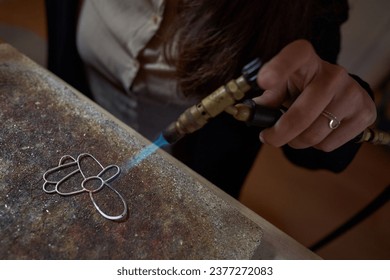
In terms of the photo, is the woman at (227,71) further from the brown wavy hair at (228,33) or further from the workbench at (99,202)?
the workbench at (99,202)

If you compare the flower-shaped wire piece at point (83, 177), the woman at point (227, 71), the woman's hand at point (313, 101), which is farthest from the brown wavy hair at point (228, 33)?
the flower-shaped wire piece at point (83, 177)

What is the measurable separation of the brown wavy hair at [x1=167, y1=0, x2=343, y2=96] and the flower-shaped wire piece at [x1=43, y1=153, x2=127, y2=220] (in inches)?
10.5

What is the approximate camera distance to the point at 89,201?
49 cm

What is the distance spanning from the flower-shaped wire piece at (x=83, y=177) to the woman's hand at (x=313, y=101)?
24 centimetres

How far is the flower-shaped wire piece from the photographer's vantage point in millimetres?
484

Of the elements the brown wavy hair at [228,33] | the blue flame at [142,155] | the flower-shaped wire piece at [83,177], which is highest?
the brown wavy hair at [228,33]

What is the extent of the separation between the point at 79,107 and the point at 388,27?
1.23 metres

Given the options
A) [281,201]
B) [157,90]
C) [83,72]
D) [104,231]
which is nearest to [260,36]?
[157,90]

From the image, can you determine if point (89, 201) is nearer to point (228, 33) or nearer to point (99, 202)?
point (99, 202)

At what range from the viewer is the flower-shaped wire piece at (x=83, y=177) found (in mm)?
484

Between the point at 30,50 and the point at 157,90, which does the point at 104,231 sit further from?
the point at 30,50

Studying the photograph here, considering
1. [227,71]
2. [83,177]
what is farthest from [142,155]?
[227,71]
